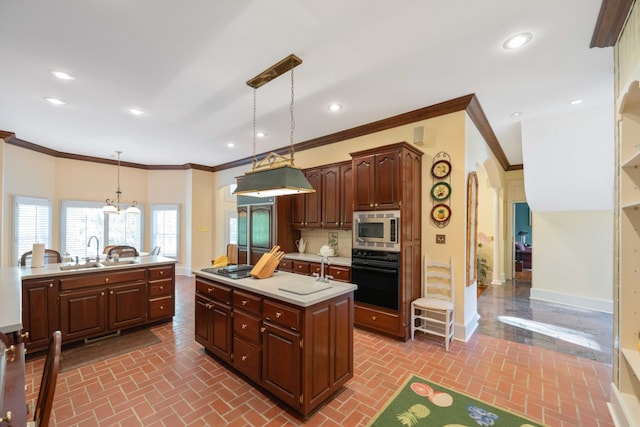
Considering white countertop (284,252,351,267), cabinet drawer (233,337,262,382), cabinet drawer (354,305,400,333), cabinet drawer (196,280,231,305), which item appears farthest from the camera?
white countertop (284,252,351,267)

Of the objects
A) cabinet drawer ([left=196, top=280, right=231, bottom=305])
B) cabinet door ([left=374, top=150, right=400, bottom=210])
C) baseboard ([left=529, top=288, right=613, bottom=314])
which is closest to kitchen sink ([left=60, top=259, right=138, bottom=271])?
cabinet drawer ([left=196, top=280, right=231, bottom=305])

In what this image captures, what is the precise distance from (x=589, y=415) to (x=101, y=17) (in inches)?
194

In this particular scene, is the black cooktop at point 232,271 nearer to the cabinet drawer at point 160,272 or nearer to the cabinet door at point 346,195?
the cabinet drawer at point 160,272

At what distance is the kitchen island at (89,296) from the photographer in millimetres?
2996

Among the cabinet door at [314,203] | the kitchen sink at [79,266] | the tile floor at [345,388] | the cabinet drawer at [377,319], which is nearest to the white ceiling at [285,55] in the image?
the cabinet door at [314,203]

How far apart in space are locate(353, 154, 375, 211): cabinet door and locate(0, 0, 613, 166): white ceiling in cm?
72

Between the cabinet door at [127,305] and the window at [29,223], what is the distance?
274 cm

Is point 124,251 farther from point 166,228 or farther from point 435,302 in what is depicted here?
point 435,302

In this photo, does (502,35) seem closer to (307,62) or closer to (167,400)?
(307,62)

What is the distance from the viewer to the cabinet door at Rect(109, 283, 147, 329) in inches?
139

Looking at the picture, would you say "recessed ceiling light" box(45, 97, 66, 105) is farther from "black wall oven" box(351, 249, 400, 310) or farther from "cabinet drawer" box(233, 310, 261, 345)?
"black wall oven" box(351, 249, 400, 310)

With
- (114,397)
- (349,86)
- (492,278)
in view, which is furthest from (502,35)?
(492,278)

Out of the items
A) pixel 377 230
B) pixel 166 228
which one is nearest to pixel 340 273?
pixel 377 230

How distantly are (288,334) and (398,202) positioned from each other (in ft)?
7.00
